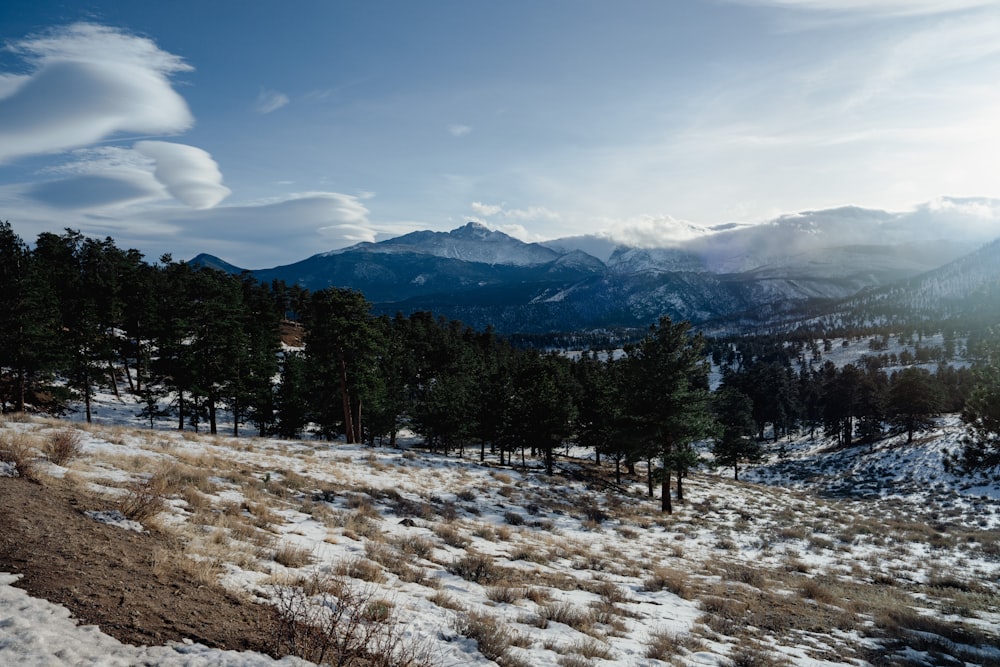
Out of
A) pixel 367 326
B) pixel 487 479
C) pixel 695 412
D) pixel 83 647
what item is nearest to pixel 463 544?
pixel 83 647

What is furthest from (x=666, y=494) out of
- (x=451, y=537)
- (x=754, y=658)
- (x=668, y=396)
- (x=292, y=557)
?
(x=292, y=557)

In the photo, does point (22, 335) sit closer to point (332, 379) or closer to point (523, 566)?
point (332, 379)

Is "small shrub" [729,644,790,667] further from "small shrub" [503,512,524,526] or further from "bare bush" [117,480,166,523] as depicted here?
"small shrub" [503,512,524,526]

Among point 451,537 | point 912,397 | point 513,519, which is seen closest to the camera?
point 451,537

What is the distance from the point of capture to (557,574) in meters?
11.8

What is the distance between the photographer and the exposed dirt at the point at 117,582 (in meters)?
4.86

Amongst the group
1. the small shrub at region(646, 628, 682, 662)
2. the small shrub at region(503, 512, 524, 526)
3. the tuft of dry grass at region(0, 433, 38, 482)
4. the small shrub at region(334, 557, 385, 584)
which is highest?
the tuft of dry grass at region(0, 433, 38, 482)

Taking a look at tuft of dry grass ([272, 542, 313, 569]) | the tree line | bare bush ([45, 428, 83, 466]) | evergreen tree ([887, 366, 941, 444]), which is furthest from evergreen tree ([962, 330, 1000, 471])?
evergreen tree ([887, 366, 941, 444])

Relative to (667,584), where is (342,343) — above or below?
above

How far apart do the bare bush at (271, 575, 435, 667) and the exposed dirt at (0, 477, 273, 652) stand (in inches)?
11.2

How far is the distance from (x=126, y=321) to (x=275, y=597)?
6155 centimetres

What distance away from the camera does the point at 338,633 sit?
18.6 ft

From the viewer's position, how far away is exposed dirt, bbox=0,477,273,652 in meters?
4.86

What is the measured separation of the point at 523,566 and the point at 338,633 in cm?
735
